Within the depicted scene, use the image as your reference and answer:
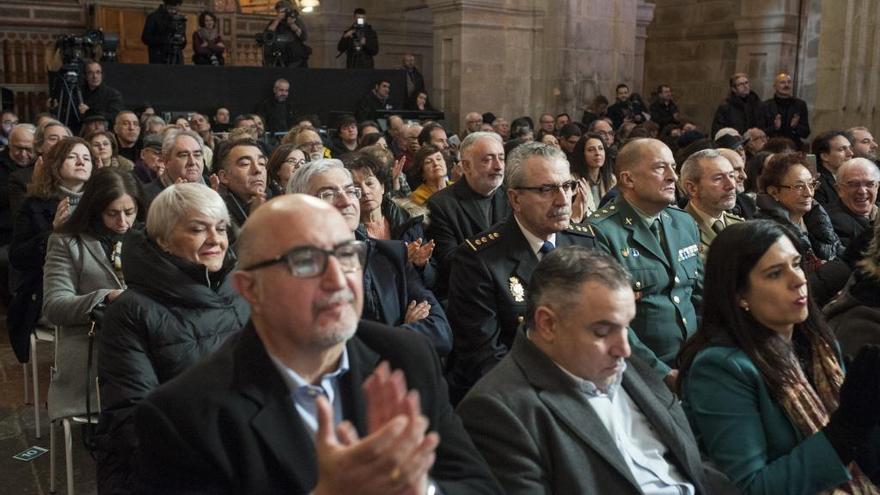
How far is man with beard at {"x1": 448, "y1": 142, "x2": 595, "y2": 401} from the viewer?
357 cm

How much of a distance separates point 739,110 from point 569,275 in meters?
9.50

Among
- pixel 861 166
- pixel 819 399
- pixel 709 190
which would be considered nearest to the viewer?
pixel 819 399

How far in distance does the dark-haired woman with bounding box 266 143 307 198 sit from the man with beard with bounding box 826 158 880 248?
336 cm

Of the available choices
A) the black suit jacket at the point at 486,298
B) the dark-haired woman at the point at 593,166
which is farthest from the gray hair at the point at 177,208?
the dark-haired woman at the point at 593,166

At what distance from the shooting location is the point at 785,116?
35.1 feet

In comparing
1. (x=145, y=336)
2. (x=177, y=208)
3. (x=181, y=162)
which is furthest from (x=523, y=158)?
(x=181, y=162)

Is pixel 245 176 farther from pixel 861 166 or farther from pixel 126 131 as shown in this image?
pixel 126 131

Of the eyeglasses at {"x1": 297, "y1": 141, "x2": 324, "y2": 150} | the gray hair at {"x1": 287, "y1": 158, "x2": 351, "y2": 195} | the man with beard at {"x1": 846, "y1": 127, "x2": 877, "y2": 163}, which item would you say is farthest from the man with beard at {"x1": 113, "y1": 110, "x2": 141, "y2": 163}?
the man with beard at {"x1": 846, "y1": 127, "x2": 877, "y2": 163}

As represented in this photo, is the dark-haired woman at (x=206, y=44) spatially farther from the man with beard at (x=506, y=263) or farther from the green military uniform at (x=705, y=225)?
the man with beard at (x=506, y=263)

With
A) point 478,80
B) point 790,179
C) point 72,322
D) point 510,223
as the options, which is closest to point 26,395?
point 72,322

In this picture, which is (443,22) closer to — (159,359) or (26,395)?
(26,395)

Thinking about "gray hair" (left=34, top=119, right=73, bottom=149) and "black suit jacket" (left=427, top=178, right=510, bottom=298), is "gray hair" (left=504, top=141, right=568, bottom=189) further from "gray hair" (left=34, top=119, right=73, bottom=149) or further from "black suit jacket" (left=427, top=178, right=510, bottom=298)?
"gray hair" (left=34, top=119, right=73, bottom=149)

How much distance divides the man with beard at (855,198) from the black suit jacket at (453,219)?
7.21 ft

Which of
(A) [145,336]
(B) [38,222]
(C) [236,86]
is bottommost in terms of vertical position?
(A) [145,336]
